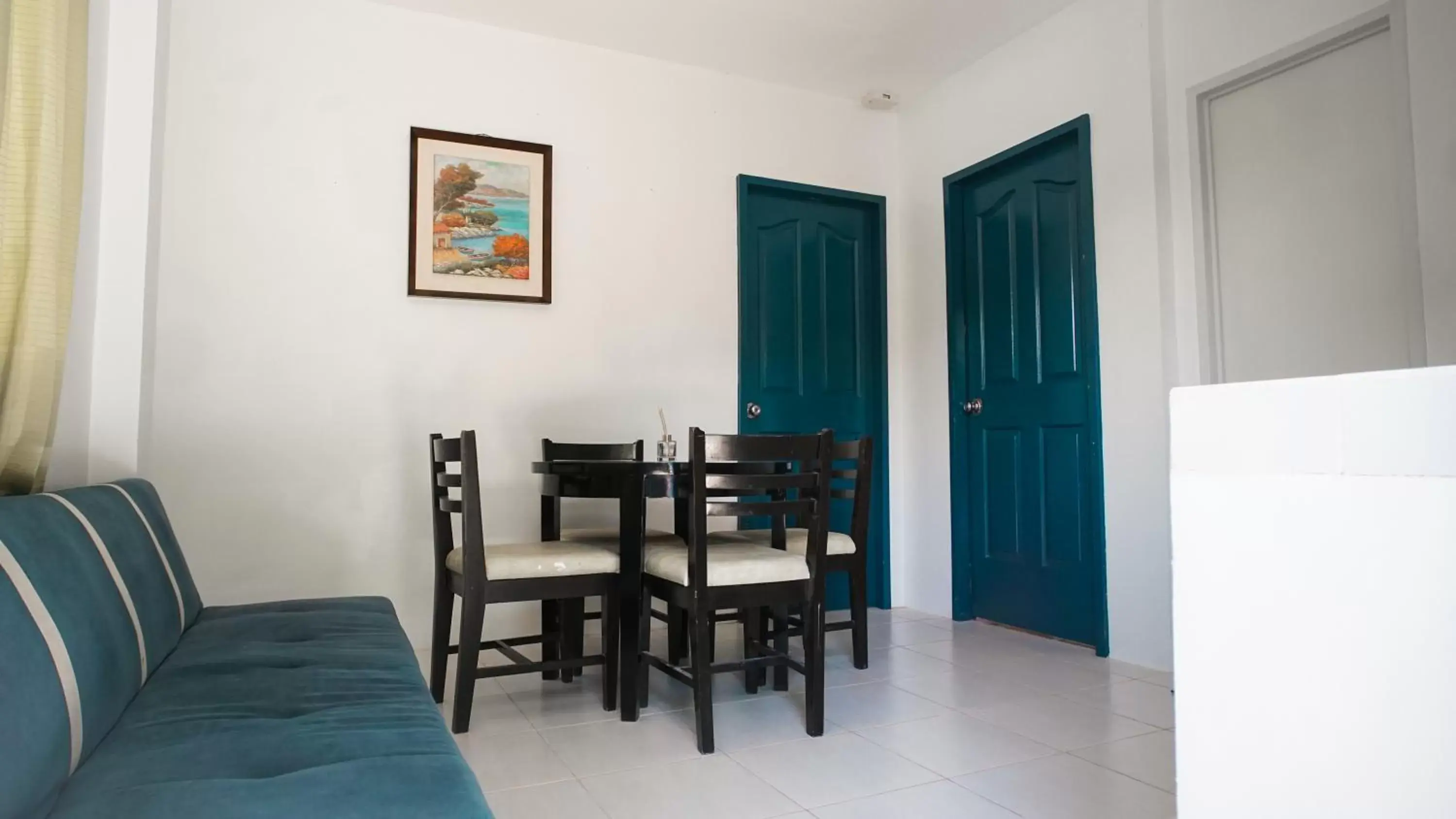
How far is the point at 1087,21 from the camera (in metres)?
3.55

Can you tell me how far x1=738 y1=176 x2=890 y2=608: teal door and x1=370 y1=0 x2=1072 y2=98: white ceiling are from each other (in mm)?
596

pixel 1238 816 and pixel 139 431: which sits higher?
pixel 139 431

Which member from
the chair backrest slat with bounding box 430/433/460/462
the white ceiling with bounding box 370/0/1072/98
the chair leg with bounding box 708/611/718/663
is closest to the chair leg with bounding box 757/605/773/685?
the chair leg with bounding box 708/611/718/663

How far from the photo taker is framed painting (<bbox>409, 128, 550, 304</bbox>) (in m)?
3.53

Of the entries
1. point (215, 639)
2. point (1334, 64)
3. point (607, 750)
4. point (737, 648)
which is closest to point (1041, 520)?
Answer: point (737, 648)

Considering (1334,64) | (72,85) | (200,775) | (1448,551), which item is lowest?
(200,775)

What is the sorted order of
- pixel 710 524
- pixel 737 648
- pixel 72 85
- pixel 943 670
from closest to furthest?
pixel 72 85
pixel 943 670
pixel 737 648
pixel 710 524

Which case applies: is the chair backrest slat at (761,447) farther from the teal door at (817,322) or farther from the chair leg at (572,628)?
the teal door at (817,322)

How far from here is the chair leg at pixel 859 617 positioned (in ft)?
10.3

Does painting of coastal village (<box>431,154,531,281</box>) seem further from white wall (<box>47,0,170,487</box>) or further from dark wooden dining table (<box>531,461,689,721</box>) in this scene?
dark wooden dining table (<box>531,461,689,721</box>)

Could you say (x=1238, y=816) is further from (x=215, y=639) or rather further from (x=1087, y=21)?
(x=1087, y=21)

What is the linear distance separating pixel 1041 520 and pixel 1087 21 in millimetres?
2139

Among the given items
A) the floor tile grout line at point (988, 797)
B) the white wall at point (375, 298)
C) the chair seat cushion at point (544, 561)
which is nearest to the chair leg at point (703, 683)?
the chair seat cushion at point (544, 561)

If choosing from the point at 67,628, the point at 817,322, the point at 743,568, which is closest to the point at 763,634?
the point at 743,568
